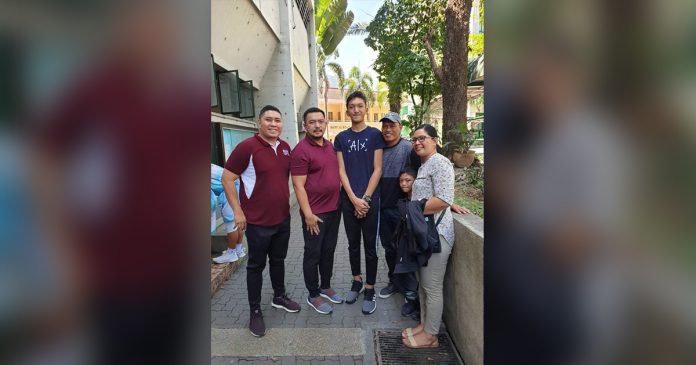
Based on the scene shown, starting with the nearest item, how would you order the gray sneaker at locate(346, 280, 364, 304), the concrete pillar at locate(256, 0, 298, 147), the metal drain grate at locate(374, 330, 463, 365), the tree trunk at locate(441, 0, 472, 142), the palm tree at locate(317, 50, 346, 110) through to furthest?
the metal drain grate at locate(374, 330, 463, 365) < the gray sneaker at locate(346, 280, 364, 304) < the tree trunk at locate(441, 0, 472, 142) < the concrete pillar at locate(256, 0, 298, 147) < the palm tree at locate(317, 50, 346, 110)

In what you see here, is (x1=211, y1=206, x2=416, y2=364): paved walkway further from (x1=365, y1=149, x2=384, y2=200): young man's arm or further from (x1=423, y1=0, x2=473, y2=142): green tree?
(x1=423, y1=0, x2=473, y2=142): green tree

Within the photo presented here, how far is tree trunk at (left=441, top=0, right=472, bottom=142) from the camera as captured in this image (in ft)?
21.5

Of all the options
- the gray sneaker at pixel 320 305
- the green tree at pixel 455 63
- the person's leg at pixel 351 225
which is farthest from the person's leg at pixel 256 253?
the green tree at pixel 455 63

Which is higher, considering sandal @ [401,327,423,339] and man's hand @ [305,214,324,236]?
man's hand @ [305,214,324,236]

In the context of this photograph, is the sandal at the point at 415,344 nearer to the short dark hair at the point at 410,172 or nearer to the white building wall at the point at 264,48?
the short dark hair at the point at 410,172

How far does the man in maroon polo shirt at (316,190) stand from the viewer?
355cm

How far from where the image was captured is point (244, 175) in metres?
3.34

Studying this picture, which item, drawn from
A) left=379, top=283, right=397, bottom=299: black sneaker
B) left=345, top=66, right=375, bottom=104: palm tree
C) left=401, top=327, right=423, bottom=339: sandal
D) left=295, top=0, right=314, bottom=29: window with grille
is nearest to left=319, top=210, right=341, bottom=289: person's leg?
left=379, top=283, right=397, bottom=299: black sneaker

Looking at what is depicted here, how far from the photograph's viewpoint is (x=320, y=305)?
3820mm

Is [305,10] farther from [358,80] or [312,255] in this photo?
[358,80]

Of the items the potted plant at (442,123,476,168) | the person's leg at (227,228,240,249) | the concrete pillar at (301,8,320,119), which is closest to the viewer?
the person's leg at (227,228,240,249)

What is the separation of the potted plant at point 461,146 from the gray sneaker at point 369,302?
3.26 meters

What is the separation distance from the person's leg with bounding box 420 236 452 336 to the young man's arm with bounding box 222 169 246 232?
1.61 meters

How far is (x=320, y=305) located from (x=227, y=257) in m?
1.92
